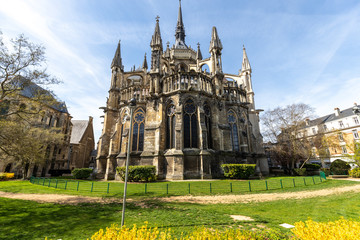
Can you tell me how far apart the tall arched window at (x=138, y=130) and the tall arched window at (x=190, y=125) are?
21.5 ft

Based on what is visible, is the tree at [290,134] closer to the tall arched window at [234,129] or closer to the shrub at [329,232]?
the tall arched window at [234,129]

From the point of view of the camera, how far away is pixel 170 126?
69.9 ft

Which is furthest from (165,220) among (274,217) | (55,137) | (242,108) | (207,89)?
(55,137)

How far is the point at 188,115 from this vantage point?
69.5 ft

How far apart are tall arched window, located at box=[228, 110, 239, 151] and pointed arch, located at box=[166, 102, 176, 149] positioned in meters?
9.46

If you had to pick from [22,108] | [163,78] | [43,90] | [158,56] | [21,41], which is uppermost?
[158,56]

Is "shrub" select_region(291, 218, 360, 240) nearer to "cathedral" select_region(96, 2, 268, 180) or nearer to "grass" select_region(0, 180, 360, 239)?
"grass" select_region(0, 180, 360, 239)

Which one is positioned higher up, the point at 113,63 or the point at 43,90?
the point at 113,63

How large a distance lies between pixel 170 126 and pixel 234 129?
10476mm

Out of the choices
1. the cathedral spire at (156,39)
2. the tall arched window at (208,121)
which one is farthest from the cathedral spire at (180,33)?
the tall arched window at (208,121)

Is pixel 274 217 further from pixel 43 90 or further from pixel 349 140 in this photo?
pixel 349 140

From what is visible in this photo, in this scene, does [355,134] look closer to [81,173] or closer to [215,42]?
[215,42]

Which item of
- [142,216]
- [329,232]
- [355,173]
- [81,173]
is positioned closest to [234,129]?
[355,173]

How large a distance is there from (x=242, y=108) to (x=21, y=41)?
26340mm
